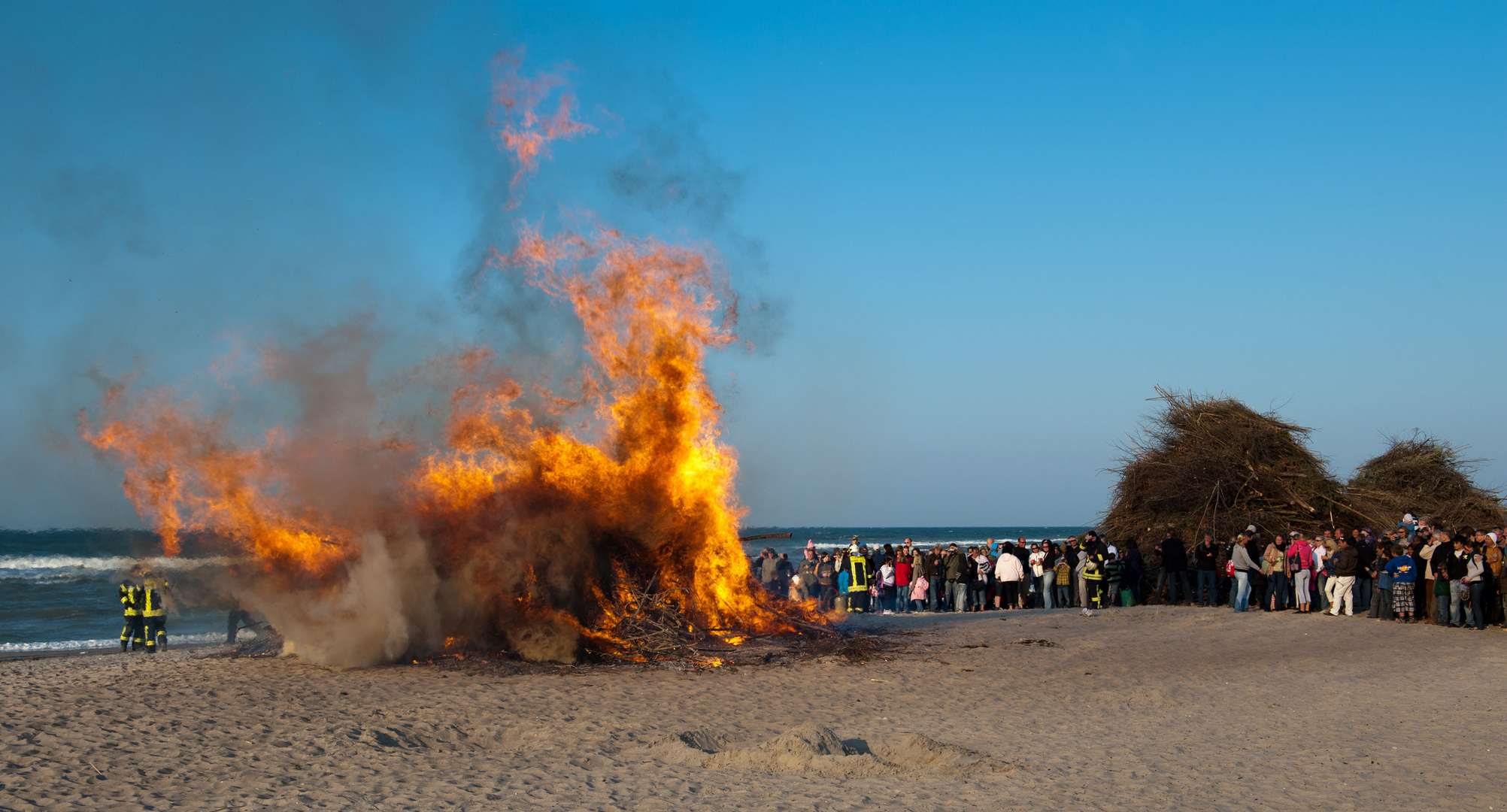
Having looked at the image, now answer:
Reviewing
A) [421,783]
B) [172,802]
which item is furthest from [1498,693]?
[172,802]

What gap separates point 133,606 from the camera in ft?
55.1

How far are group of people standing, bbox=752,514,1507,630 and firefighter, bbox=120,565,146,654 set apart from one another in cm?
1261

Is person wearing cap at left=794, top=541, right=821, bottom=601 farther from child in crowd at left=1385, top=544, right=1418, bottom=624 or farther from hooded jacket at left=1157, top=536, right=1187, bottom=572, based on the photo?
child in crowd at left=1385, top=544, right=1418, bottom=624

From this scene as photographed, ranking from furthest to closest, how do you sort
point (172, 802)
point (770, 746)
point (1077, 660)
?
point (1077, 660) < point (770, 746) < point (172, 802)

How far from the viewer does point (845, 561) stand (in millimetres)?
24078

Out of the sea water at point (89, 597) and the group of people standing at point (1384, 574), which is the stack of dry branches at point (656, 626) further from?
the group of people standing at point (1384, 574)

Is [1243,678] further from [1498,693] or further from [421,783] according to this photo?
[421,783]

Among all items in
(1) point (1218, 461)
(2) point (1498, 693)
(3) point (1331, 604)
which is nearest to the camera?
(2) point (1498, 693)

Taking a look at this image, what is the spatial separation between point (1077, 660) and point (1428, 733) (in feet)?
18.7

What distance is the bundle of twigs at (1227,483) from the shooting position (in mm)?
23219

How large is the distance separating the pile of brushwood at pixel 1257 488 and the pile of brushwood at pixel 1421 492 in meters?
0.03

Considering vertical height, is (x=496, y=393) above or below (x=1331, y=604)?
above

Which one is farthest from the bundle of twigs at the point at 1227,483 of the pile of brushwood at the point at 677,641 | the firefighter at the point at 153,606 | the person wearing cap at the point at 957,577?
the firefighter at the point at 153,606

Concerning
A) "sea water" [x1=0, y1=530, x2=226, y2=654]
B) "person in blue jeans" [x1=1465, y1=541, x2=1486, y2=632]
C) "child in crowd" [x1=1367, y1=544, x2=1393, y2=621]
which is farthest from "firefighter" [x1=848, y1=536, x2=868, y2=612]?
"sea water" [x1=0, y1=530, x2=226, y2=654]
